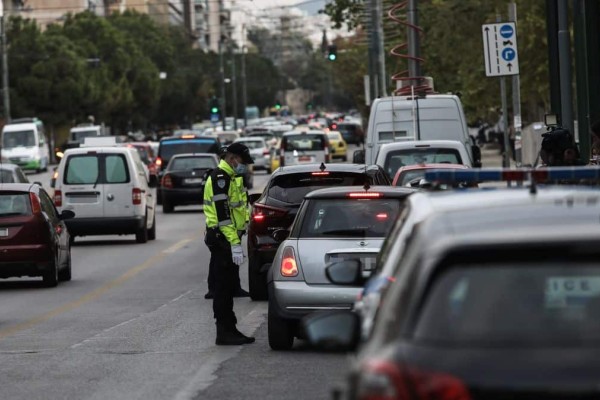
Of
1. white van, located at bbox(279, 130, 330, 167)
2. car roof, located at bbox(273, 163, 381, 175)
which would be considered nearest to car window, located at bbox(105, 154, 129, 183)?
car roof, located at bbox(273, 163, 381, 175)

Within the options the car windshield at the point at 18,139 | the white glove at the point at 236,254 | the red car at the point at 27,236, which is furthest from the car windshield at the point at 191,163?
the car windshield at the point at 18,139

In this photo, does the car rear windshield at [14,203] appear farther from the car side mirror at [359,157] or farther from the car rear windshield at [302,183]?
the car side mirror at [359,157]

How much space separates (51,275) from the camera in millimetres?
22969

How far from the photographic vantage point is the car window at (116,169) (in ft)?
104

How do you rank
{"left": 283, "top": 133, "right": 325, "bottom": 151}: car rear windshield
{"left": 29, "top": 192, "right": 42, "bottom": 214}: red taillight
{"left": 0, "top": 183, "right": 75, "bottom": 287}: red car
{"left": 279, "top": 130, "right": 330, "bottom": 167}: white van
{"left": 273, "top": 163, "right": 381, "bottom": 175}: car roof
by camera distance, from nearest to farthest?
{"left": 273, "top": 163, "right": 381, "bottom": 175}: car roof < {"left": 0, "top": 183, "right": 75, "bottom": 287}: red car < {"left": 29, "top": 192, "right": 42, "bottom": 214}: red taillight < {"left": 279, "top": 130, "right": 330, "bottom": 167}: white van < {"left": 283, "top": 133, "right": 325, "bottom": 151}: car rear windshield

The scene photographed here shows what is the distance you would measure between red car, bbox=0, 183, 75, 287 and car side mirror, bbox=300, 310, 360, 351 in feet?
55.1

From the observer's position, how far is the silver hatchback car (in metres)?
13.5

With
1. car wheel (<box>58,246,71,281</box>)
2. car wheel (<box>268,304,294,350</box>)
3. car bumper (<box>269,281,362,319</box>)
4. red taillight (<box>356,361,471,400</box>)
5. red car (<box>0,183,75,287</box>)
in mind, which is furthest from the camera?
car wheel (<box>58,246,71,281</box>)

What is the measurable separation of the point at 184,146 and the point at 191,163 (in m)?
8.00

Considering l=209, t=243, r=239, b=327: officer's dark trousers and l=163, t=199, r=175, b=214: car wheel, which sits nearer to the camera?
l=209, t=243, r=239, b=327: officer's dark trousers

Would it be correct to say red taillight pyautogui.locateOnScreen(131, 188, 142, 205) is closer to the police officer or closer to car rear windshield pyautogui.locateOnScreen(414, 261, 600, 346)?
the police officer

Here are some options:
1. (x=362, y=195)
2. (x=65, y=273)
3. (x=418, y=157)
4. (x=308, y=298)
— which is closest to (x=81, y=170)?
(x=65, y=273)

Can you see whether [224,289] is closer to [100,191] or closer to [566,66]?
[566,66]

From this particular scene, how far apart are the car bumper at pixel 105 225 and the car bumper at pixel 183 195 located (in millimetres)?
10906
